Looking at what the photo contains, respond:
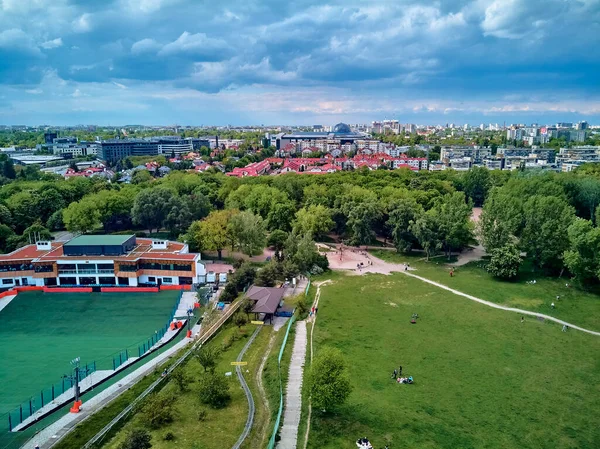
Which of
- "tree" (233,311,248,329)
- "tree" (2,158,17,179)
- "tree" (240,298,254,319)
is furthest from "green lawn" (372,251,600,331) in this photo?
"tree" (2,158,17,179)

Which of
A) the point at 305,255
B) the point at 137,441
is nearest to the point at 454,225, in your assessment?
the point at 305,255

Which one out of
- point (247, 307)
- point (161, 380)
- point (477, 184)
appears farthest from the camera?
point (477, 184)

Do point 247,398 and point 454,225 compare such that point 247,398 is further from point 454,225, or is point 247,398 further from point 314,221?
point 454,225

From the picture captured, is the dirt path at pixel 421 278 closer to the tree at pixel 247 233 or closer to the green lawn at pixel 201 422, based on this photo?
the tree at pixel 247 233

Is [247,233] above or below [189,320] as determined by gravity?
above

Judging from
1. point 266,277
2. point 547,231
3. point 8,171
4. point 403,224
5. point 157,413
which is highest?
point 8,171

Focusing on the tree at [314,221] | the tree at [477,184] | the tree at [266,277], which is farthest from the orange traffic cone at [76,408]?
the tree at [477,184]
